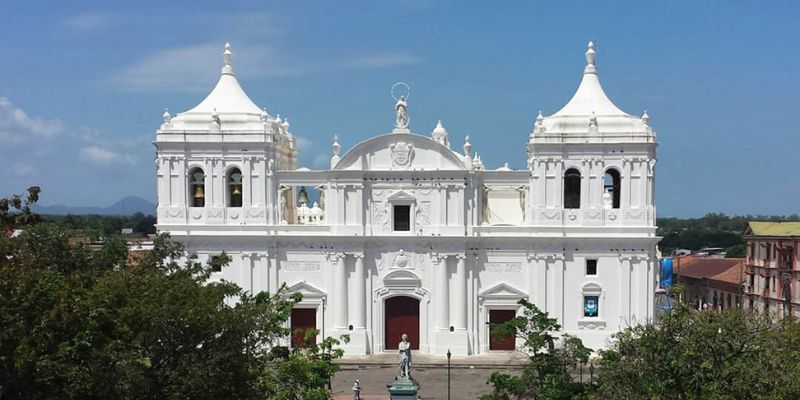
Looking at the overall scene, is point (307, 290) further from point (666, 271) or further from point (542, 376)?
point (666, 271)

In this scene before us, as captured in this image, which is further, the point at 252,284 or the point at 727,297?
the point at 727,297

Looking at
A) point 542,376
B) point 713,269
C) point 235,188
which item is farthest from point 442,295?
point 713,269

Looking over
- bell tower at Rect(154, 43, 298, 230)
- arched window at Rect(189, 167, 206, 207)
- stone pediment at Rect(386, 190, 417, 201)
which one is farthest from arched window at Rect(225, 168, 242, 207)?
stone pediment at Rect(386, 190, 417, 201)

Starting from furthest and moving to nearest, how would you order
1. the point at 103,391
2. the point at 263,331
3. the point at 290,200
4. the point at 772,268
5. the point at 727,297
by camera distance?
the point at 727,297
the point at 772,268
the point at 290,200
the point at 263,331
the point at 103,391

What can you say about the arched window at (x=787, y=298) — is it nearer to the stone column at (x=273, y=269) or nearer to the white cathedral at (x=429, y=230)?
the white cathedral at (x=429, y=230)

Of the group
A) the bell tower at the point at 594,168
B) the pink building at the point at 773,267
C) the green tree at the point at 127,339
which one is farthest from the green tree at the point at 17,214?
the pink building at the point at 773,267

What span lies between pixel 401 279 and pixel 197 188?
11.0m

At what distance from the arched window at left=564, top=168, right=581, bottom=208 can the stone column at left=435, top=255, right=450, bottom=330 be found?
21.7ft

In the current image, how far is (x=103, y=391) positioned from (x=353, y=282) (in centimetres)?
2242

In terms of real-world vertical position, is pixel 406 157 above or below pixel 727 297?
above

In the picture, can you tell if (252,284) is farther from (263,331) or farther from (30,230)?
(263,331)

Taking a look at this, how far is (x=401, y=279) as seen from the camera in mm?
44000

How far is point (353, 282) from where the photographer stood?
144 ft

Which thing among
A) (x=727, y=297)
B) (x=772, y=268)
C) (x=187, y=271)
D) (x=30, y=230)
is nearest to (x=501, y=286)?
(x=187, y=271)
